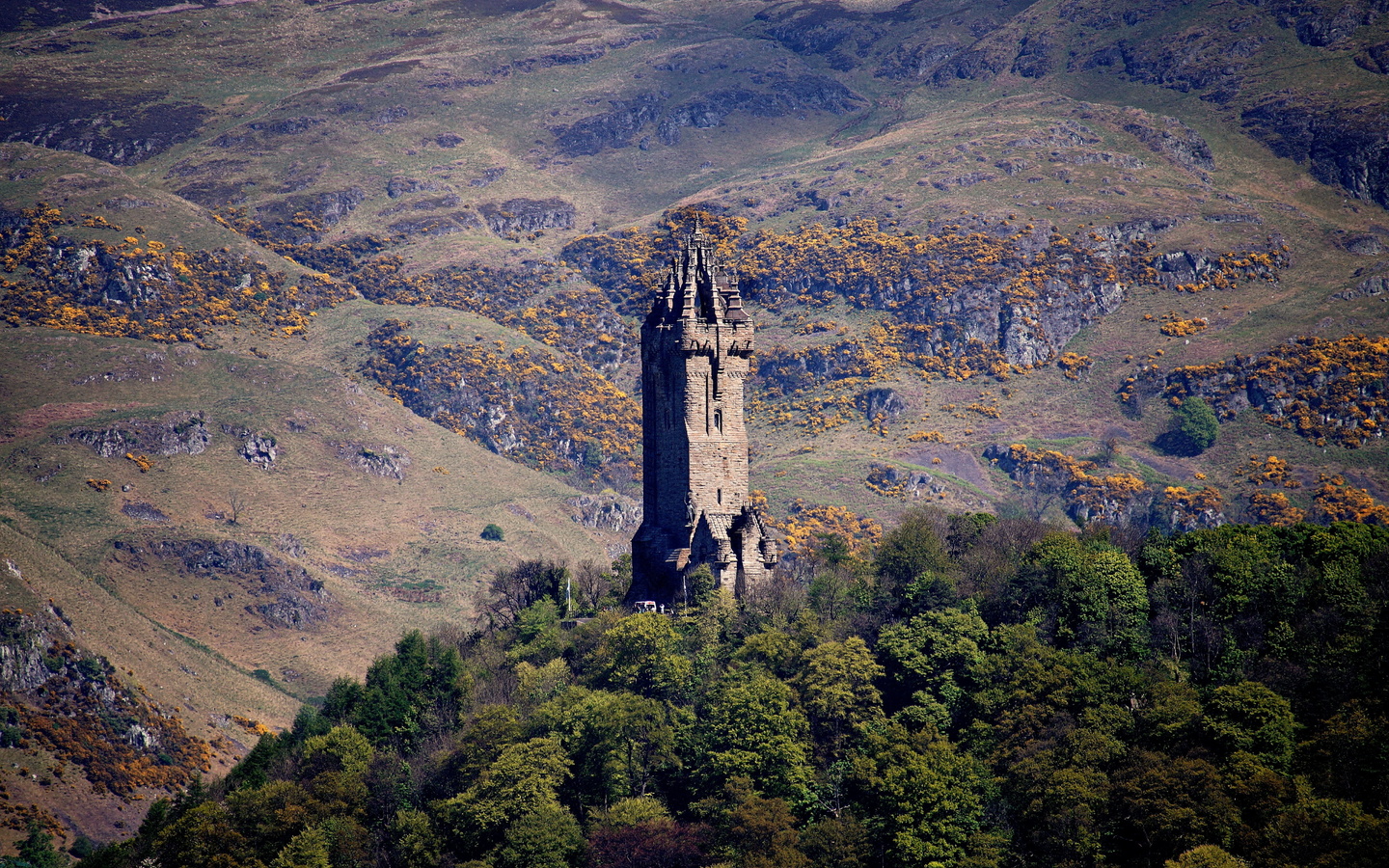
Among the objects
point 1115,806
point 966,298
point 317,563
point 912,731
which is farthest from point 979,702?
point 966,298

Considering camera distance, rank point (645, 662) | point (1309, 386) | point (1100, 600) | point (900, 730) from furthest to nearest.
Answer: point (1309, 386), point (645, 662), point (1100, 600), point (900, 730)

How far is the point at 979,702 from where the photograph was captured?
70.9 metres

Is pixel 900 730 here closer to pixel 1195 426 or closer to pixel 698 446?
pixel 698 446

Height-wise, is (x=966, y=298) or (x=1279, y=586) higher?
(x=1279, y=586)

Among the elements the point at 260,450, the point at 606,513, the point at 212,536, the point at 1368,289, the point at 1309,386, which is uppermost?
the point at 1368,289

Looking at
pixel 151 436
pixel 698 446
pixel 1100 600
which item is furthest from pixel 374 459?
pixel 1100 600

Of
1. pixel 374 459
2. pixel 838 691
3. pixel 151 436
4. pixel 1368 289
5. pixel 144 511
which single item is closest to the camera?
pixel 838 691

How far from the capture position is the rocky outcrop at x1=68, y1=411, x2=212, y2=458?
150m

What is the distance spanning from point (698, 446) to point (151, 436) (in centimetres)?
9021

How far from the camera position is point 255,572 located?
14188cm

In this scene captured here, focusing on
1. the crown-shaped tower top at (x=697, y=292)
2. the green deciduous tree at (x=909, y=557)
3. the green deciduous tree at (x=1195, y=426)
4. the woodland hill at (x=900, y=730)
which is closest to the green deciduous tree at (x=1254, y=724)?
the woodland hill at (x=900, y=730)

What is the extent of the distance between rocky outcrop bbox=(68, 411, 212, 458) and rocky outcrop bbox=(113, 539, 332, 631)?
51.8 ft

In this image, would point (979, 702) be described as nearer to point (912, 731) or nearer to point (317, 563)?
point (912, 731)

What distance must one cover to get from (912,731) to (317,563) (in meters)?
89.0
